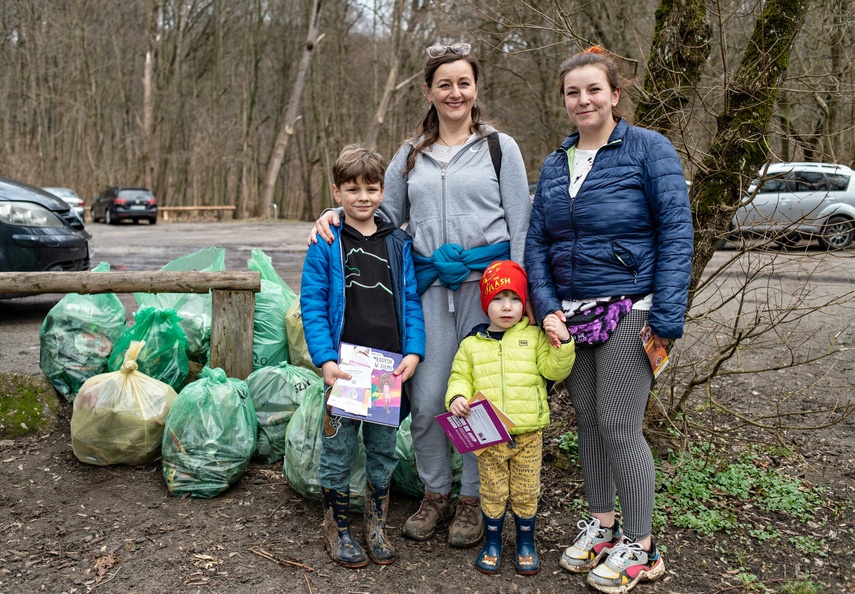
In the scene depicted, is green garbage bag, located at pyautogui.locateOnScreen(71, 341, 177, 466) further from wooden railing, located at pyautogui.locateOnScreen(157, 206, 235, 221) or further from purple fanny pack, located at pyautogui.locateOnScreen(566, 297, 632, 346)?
wooden railing, located at pyautogui.locateOnScreen(157, 206, 235, 221)

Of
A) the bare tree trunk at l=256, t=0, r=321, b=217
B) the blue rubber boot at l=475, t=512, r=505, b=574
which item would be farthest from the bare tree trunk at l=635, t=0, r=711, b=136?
the bare tree trunk at l=256, t=0, r=321, b=217

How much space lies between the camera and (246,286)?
3.96 m

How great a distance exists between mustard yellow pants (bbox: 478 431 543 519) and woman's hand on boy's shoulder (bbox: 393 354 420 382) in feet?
1.37

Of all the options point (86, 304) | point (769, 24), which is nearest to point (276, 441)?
point (86, 304)

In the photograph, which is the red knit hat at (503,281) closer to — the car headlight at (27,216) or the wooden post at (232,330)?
the wooden post at (232,330)

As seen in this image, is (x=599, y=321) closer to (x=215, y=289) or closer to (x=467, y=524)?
(x=467, y=524)

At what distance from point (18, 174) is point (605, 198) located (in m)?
29.4

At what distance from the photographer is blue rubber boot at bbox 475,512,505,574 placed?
277cm

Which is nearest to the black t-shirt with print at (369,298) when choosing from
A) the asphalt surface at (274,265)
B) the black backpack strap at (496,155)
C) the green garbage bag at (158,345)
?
the black backpack strap at (496,155)

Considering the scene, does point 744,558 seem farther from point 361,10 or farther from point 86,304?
point 361,10

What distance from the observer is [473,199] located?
2.86 m

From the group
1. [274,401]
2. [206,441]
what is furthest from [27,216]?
[206,441]

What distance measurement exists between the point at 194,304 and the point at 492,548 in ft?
8.38

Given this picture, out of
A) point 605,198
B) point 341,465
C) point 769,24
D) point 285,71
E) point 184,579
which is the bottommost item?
point 184,579
